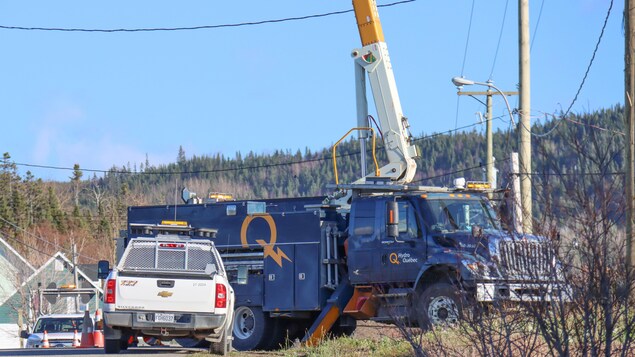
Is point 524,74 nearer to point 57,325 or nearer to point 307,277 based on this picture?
point 307,277

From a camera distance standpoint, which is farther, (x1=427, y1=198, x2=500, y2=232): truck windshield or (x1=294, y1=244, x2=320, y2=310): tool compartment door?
(x1=294, y1=244, x2=320, y2=310): tool compartment door

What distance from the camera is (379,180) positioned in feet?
67.0

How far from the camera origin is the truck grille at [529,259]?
9328 mm

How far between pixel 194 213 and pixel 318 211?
9.91ft

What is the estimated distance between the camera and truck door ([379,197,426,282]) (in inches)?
730

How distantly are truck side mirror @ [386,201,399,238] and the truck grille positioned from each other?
878cm

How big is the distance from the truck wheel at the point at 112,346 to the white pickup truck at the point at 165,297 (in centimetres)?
28

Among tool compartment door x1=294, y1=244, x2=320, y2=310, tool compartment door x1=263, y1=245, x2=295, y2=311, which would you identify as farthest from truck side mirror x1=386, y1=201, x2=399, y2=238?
tool compartment door x1=263, y1=245, x2=295, y2=311

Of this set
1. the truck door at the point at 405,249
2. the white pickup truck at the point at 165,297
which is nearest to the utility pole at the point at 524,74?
the truck door at the point at 405,249

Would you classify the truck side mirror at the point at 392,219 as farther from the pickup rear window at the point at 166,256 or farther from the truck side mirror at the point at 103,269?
the truck side mirror at the point at 103,269

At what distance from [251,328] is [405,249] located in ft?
11.9

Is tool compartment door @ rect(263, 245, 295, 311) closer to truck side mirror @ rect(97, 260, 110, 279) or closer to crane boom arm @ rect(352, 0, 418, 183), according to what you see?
crane boom arm @ rect(352, 0, 418, 183)

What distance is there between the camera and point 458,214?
18797 mm

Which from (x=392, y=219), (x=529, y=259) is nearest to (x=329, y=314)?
(x=392, y=219)
